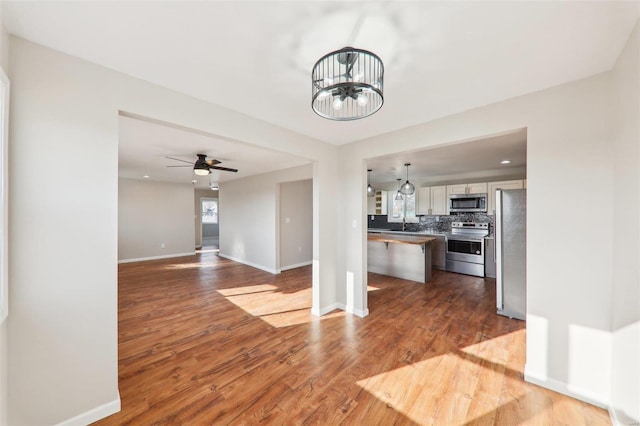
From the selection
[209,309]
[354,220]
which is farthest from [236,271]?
[354,220]

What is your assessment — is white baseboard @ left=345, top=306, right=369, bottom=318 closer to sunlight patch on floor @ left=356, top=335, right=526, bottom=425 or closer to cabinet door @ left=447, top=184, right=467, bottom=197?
sunlight patch on floor @ left=356, top=335, right=526, bottom=425

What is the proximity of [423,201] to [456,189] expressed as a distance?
2.94 ft

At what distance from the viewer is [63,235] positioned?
155 cm

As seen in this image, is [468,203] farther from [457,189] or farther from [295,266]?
[295,266]

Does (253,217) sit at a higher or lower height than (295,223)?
higher

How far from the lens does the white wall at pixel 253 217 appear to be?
5.98 meters

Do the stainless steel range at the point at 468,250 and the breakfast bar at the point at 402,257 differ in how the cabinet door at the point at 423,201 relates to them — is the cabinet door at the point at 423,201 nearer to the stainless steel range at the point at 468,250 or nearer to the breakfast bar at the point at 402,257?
the stainless steel range at the point at 468,250

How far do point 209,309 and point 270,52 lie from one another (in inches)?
139

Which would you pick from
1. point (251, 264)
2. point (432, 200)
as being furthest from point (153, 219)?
point (432, 200)

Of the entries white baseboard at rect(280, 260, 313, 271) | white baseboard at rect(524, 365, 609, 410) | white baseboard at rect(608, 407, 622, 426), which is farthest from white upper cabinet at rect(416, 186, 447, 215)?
white baseboard at rect(608, 407, 622, 426)

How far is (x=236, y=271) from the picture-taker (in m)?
6.09

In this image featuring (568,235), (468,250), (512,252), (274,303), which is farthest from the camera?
(468,250)

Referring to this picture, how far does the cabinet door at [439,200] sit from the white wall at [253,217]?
11.9 feet

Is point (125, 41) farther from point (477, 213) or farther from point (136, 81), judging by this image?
point (477, 213)
